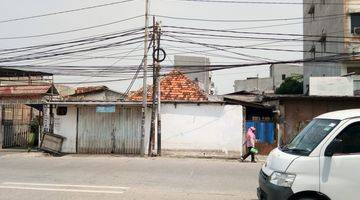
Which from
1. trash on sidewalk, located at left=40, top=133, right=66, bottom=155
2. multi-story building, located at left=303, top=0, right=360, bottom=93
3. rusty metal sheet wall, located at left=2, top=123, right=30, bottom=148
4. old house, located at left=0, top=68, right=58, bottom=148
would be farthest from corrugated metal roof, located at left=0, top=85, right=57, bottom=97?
multi-story building, located at left=303, top=0, right=360, bottom=93

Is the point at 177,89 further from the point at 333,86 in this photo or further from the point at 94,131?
the point at 333,86

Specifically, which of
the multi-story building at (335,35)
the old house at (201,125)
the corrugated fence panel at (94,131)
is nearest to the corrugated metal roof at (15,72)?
the corrugated fence panel at (94,131)

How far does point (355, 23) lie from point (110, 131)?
69.5ft

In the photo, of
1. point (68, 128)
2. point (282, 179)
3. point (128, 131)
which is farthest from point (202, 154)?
point (282, 179)

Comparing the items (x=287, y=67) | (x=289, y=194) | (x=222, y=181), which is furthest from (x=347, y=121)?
(x=287, y=67)

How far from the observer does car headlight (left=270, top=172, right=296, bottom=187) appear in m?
7.75

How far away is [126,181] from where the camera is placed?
566 inches

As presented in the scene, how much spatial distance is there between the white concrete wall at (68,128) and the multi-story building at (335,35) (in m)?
16.4

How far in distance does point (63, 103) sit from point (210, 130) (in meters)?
7.68

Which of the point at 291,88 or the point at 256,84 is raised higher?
the point at 256,84

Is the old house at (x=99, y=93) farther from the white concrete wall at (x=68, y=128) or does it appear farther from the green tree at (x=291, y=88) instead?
the green tree at (x=291, y=88)

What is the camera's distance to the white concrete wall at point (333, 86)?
101 ft

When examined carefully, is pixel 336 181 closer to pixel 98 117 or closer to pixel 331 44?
pixel 98 117

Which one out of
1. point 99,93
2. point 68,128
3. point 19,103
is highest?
point 99,93
